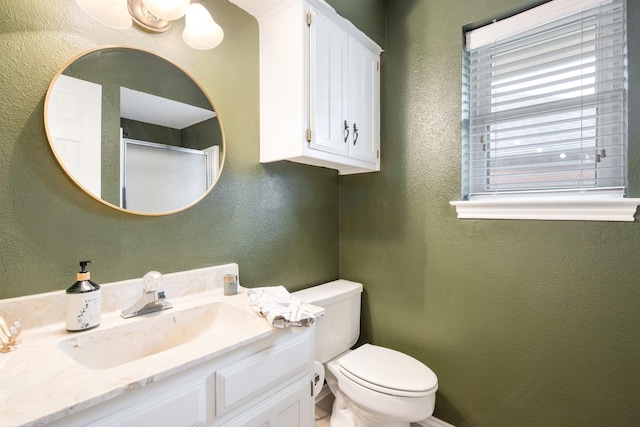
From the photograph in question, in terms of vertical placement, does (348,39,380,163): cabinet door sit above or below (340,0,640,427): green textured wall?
above

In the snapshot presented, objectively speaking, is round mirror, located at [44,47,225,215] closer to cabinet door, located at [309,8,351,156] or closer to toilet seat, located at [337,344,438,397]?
cabinet door, located at [309,8,351,156]

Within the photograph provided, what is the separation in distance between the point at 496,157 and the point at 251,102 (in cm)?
126

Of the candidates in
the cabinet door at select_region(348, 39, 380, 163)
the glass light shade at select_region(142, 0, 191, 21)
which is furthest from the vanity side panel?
the glass light shade at select_region(142, 0, 191, 21)

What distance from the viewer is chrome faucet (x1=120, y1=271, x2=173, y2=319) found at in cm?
→ 100

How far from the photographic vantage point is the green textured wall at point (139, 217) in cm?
87

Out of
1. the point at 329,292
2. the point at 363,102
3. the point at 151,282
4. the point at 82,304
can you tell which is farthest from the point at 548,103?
the point at 82,304

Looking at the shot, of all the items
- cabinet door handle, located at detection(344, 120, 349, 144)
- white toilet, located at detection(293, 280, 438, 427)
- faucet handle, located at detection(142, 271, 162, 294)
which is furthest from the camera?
cabinet door handle, located at detection(344, 120, 349, 144)

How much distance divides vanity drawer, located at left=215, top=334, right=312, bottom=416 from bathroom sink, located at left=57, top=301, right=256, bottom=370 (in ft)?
0.41

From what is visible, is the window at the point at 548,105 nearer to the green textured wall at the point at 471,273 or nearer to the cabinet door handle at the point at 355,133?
the green textured wall at the point at 471,273

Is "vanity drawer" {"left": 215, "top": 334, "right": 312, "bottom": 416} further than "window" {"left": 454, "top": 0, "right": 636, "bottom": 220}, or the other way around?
"window" {"left": 454, "top": 0, "right": 636, "bottom": 220}

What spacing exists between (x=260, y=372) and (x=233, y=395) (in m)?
0.10

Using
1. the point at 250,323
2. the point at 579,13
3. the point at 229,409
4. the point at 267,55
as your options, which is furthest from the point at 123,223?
the point at 579,13

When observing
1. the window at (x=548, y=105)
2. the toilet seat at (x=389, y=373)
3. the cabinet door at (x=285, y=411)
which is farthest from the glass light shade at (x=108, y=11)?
the toilet seat at (x=389, y=373)

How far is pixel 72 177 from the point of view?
3.09 ft
